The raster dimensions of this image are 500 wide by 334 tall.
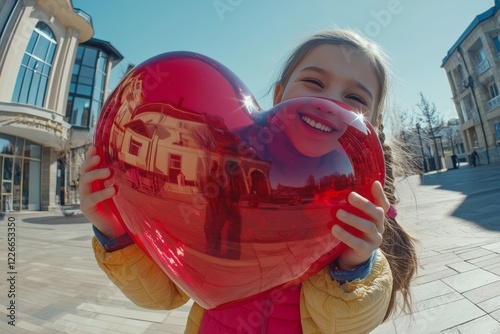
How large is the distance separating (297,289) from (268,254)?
18.8 inches

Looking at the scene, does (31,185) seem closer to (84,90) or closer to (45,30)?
(45,30)

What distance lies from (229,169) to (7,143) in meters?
22.6

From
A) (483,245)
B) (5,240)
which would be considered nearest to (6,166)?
(5,240)

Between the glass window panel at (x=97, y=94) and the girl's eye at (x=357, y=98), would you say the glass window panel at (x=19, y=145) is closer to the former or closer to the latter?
the glass window panel at (x=97, y=94)

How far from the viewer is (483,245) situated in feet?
13.1

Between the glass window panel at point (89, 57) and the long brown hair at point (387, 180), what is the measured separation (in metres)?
34.0

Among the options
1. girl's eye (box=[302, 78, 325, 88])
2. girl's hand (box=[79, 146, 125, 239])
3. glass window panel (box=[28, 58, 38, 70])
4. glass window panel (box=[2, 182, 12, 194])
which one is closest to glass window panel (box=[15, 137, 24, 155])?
glass window panel (box=[2, 182, 12, 194])

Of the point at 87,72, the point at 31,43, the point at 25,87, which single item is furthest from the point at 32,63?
the point at 87,72

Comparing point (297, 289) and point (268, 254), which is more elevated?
point (268, 254)

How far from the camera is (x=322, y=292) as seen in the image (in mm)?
900

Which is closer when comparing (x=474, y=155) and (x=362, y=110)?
(x=362, y=110)

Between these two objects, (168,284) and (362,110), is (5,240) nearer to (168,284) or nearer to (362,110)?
(168,284)

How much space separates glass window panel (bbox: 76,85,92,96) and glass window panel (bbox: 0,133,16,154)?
12.4 m

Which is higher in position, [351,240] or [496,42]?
[496,42]
